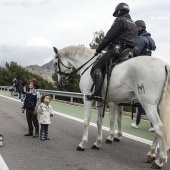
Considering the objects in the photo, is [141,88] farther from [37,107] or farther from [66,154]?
[37,107]

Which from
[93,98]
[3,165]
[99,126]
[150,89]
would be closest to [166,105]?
[150,89]

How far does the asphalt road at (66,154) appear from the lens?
20.7 feet

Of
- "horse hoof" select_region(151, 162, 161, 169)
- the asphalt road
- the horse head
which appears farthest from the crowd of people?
"horse hoof" select_region(151, 162, 161, 169)

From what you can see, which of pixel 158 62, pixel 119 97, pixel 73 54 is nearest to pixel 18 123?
pixel 73 54

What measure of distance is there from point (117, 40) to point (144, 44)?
1.69 metres

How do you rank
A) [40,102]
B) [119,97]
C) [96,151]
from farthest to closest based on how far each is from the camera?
[40,102] → [96,151] → [119,97]

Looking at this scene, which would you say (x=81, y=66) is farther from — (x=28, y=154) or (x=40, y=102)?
(x=28, y=154)

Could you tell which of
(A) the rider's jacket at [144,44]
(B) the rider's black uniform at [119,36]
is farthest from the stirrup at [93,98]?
(A) the rider's jacket at [144,44]

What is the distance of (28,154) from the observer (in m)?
7.18

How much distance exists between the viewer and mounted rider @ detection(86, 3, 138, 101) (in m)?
7.24

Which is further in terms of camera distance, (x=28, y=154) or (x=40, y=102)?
(x=40, y=102)

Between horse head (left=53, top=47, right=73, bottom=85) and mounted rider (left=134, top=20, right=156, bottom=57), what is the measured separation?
1774 mm

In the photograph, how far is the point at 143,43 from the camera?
8.84 m

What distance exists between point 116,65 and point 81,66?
1420mm
